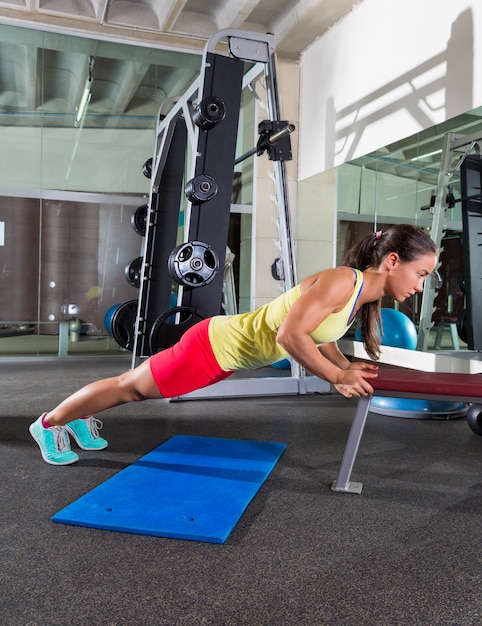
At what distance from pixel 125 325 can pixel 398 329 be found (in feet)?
6.91

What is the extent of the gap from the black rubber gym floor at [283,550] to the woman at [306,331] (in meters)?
0.43

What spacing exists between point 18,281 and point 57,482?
4.05 m

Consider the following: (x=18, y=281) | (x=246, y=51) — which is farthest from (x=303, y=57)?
(x=18, y=281)

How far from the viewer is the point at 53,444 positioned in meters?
2.46

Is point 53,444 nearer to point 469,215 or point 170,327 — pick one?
point 170,327

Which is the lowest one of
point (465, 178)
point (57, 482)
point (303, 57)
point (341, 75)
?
point (57, 482)

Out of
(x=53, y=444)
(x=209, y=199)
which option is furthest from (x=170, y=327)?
(x=53, y=444)

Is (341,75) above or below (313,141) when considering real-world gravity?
above

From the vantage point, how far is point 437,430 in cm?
324

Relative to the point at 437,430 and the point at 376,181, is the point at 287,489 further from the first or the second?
the point at 376,181

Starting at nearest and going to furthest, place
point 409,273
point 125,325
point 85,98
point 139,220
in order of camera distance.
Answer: point 409,273 < point 125,325 < point 139,220 < point 85,98

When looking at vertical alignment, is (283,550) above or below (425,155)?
below

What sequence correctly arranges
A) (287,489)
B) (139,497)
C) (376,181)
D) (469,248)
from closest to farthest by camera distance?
(139,497)
(287,489)
(469,248)
(376,181)

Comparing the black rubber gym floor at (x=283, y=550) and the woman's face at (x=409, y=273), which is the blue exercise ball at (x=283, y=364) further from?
the woman's face at (x=409, y=273)
